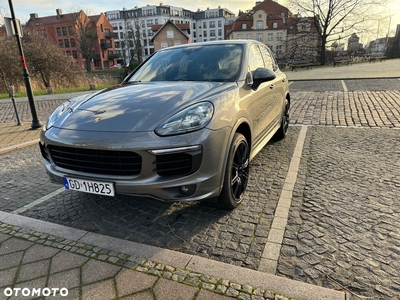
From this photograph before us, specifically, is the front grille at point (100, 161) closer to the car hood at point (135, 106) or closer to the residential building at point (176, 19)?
the car hood at point (135, 106)

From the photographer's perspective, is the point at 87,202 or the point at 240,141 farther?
the point at 87,202

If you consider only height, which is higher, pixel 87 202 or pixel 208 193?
pixel 208 193

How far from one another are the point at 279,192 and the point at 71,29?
2661 inches

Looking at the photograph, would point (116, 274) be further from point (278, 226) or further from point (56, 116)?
point (56, 116)

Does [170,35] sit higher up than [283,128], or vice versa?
[170,35]

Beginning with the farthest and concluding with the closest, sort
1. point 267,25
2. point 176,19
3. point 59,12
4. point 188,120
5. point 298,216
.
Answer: point 176,19 → point 267,25 → point 59,12 → point 298,216 → point 188,120

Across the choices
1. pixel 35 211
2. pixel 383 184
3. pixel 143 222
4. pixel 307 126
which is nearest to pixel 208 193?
pixel 143 222

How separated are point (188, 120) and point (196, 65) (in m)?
1.46

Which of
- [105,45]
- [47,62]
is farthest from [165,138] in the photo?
[105,45]

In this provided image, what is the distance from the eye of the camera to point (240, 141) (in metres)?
2.88

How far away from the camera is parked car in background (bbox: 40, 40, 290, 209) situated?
2.38m

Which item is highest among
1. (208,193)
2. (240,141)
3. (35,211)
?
(240,141)

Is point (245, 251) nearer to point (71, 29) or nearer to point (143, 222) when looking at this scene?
point (143, 222)

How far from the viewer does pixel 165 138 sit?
7.76 feet
